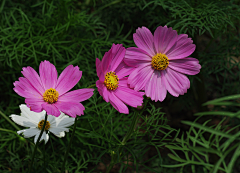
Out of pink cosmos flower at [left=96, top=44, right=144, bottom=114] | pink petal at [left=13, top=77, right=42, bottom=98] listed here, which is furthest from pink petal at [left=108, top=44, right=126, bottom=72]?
pink petal at [left=13, top=77, right=42, bottom=98]

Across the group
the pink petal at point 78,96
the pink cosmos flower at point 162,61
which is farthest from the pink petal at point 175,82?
the pink petal at point 78,96

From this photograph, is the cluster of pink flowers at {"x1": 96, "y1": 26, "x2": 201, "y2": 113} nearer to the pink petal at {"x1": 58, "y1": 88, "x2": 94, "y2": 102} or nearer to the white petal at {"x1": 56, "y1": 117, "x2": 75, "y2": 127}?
the pink petal at {"x1": 58, "y1": 88, "x2": 94, "y2": 102}

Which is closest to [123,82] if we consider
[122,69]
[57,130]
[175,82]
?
[122,69]

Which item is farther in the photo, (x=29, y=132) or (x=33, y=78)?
(x=29, y=132)

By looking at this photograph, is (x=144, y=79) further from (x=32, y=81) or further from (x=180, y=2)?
(x=180, y=2)

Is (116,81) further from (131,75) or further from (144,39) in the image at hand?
(144,39)

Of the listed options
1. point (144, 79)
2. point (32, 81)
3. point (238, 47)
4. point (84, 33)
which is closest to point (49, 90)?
point (32, 81)
